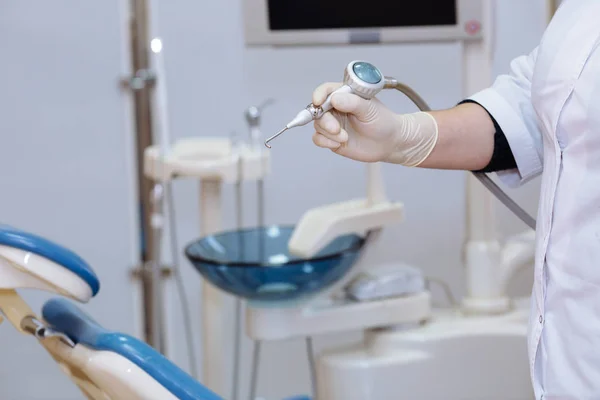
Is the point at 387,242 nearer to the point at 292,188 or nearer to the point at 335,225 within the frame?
the point at 292,188

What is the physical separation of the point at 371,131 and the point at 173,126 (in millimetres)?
1386

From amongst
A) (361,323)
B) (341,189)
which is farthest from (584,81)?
(341,189)

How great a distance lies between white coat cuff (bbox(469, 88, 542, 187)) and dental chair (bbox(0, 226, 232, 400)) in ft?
1.77

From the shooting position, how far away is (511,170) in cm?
131

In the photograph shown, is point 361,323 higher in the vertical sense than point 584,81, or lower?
lower

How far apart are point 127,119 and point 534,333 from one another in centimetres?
153

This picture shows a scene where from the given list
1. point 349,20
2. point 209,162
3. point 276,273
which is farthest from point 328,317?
point 349,20

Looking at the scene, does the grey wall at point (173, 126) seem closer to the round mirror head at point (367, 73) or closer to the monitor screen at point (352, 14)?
the monitor screen at point (352, 14)

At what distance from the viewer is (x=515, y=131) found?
1.25 m

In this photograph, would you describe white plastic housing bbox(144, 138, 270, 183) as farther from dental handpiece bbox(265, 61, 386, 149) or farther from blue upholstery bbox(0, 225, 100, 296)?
dental handpiece bbox(265, 61, 386, 149)

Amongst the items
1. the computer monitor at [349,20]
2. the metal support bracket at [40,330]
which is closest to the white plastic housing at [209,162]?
the computer monitor at [349,20]

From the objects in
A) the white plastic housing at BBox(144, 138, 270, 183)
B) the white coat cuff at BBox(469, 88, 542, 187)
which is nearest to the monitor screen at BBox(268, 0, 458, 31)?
the white plastic housing at BBox(144, 138, 270, 183)

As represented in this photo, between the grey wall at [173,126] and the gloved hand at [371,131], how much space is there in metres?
1.23

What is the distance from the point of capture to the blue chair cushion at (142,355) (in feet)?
3.76
